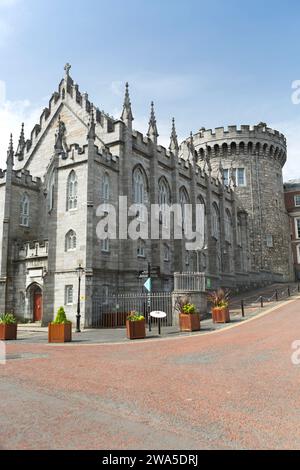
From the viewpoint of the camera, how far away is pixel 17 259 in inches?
1240

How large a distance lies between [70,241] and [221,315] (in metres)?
12.7

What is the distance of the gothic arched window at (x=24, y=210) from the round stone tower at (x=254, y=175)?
30.2 metres

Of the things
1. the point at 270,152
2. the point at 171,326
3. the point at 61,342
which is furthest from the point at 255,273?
the point at 61,342

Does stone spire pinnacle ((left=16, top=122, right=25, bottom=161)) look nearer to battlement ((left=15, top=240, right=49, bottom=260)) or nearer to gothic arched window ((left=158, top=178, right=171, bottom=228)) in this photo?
A: battlement ((left=15, top=240, right=49, bottom=260))

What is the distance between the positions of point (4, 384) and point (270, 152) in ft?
181

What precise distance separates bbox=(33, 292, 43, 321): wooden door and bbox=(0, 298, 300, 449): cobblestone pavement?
53.7 feet

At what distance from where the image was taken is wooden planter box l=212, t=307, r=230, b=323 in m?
22.1

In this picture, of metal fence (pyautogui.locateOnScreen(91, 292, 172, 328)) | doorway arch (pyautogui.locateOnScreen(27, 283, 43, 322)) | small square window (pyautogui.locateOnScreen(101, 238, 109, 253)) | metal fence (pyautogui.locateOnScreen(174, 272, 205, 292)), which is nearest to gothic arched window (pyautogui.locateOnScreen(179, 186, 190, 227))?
small square window (pyautogui.locateOnScreen(101, 238, 109, 253))

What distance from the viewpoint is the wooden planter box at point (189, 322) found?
20094mm

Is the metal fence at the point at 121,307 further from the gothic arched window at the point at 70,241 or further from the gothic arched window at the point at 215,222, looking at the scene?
the gothic arched window at the point at 215,222

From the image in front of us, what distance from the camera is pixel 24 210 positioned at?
112 feet

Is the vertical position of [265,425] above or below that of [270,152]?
below
